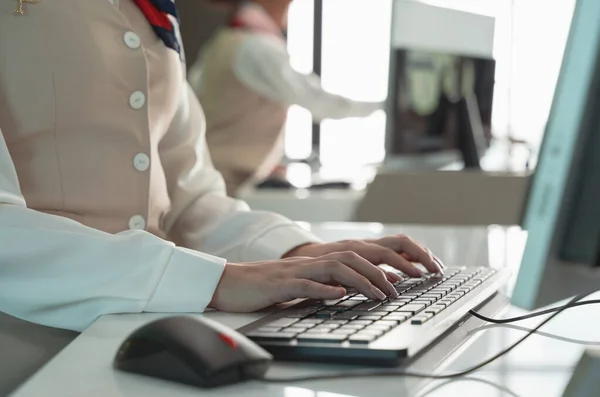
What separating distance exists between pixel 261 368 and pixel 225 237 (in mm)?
561

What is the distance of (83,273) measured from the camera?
2.63ft

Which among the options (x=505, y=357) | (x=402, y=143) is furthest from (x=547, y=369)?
(x=402, y=143)

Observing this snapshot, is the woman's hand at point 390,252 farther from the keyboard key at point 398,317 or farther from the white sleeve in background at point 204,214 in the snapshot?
the keyboard key at point 398,317

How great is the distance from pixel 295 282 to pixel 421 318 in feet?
0.44

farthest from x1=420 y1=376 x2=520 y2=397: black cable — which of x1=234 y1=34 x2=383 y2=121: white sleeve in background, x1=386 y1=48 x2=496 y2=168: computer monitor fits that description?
x1=234 y1=34 x2=383 y2=121: white sleeve in background

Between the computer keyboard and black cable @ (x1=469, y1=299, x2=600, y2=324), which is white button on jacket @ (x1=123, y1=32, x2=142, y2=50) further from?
black cable @ (x1=469, y1=299, x2=600, y2=324)

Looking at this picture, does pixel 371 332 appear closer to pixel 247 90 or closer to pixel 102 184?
pixel 102 184

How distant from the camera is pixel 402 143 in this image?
3264 mm

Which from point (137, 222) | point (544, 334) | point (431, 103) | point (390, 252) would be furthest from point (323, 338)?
point (431, 103)

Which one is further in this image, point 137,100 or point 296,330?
point 137,100

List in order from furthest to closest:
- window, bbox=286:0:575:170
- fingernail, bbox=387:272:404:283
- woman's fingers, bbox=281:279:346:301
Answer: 1. window, bbox=286:0:575:170
2. fingernail, bbox=387:272:404:283
3. woman's fingers, bbox=281:279:346:301

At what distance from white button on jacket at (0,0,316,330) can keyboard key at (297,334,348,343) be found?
0.19 metres

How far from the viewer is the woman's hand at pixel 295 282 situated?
79cm

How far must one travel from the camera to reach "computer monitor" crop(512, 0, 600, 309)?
586mm
